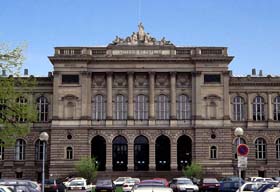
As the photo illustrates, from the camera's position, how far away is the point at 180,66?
9662 cm

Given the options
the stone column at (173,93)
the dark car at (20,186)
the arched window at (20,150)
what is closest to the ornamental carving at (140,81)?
the stone column at (173,93)

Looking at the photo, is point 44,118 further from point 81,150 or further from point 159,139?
point 159,139

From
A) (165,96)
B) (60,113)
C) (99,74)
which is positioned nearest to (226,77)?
(165,96)

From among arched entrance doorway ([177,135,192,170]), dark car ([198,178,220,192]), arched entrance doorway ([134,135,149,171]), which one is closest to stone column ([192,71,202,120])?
arched entrance doorway ([177,135,192,170])

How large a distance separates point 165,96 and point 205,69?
7.61 meters

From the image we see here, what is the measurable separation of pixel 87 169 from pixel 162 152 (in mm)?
13349

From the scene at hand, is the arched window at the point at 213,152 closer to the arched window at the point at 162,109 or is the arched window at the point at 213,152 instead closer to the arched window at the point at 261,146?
the arched window at the point at 261,146

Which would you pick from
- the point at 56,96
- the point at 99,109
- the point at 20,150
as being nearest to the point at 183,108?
the point at 99,109

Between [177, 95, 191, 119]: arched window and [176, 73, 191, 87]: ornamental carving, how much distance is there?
2.08m

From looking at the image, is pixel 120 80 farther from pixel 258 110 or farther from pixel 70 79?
pixel 258 110

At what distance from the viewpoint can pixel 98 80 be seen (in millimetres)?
97438

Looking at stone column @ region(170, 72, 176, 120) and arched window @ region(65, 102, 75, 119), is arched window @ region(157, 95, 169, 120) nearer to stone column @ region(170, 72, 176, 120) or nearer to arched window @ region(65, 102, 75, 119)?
stone column @ region(170, 72, 176, 120)

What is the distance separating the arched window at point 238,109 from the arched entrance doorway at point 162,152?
12.3m

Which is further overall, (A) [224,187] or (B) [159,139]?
(B) [159,139]
